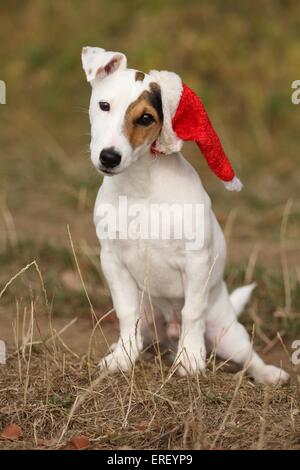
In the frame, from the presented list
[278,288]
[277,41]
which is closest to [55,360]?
[278,288]

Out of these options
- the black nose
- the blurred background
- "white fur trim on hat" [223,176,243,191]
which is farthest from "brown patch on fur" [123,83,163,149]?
the blurred background

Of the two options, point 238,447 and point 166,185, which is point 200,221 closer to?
point 166,185

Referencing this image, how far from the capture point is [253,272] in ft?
17.8

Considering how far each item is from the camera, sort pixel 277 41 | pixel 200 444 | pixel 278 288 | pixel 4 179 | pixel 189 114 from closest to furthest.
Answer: pixel 200 444, pixel 189 114, pixel 278 288, pixel 4 179, pixel 277 41

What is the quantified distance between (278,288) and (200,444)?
6.95ft

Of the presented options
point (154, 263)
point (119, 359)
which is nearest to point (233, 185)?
point (154, 263)

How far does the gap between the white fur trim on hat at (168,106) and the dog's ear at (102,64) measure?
141 mm

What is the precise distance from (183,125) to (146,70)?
5181 millimetres

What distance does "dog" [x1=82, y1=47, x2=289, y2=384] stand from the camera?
3588mm

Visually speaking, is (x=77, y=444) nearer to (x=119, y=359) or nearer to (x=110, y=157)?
(x=119, y=359)

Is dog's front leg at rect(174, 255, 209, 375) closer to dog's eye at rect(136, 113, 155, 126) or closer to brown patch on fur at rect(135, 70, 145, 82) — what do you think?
dog's eye at rect(136, 113, 155, 126)

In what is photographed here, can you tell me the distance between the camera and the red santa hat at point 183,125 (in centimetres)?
369

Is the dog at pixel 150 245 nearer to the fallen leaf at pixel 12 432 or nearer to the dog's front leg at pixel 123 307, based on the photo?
the dog's front leg at pixel 123 307

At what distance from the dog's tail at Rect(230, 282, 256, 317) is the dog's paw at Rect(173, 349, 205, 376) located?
2.58 feet
